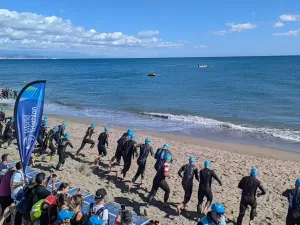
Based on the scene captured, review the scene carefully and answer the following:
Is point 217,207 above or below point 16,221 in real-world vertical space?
above

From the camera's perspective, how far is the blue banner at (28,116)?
6.77 metres

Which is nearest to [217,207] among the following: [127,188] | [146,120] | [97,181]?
[127,188]

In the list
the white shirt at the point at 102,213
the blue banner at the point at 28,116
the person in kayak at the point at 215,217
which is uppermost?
the blue banner at the point at 28,116

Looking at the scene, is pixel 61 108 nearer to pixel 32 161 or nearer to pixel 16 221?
pixel 32 161

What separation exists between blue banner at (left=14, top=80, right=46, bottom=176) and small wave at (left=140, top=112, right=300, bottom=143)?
1854cm

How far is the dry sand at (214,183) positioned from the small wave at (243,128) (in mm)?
3764

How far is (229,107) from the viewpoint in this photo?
116 feet

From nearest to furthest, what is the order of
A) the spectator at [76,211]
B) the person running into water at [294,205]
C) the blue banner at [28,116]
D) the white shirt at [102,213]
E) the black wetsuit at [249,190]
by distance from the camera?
the spectator at [76,211], the white shirt at [102,213], the blue banner at [28,116], the person running into water at [294,205], the black wetsuit at [249,190]

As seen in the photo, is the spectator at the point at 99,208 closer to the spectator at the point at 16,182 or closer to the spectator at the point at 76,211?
the spectator at the point at 76,211

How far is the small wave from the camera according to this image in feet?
73.8

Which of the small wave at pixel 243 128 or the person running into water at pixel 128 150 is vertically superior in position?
the person running into water at pixel 128 150

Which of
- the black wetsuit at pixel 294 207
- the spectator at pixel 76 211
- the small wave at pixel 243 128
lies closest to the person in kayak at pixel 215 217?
the spectator at pixel 76 211

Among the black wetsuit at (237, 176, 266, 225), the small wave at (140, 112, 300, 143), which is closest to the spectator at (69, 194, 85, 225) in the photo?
the black wetsuit at (237, 176, 266, 225)

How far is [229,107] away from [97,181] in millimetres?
26372
